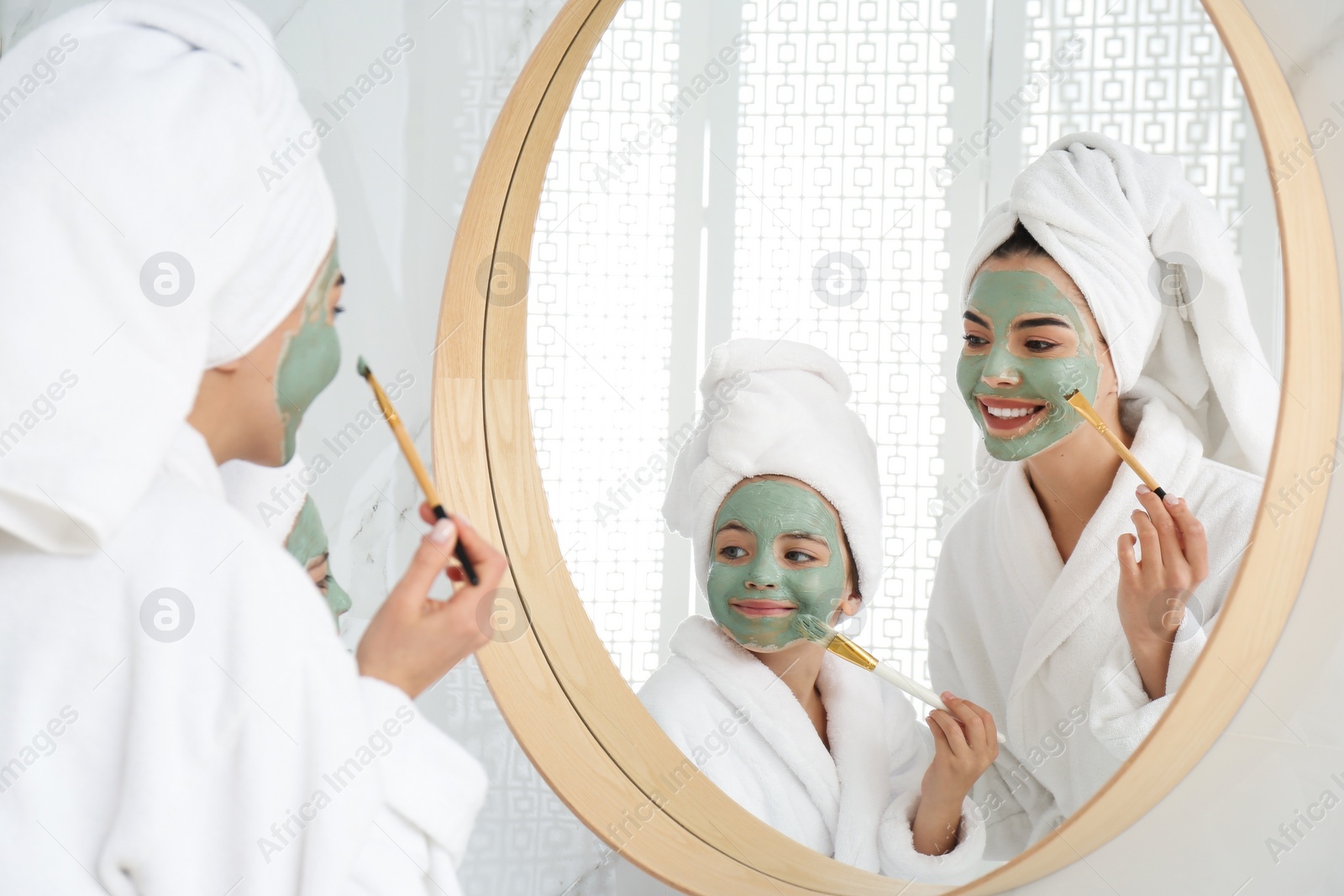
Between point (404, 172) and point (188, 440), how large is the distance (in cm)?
26

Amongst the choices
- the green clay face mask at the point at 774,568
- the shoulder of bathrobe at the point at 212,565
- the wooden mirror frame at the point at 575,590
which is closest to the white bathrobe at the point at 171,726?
the shoulder of bathrobe at the point at 212,565

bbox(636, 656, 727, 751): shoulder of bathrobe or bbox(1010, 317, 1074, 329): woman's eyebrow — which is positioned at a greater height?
bbox(1010, 317, 1074, 329): woman's eyebrow

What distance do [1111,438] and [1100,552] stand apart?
87 millimetres

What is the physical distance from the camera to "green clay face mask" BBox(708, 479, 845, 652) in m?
0.81

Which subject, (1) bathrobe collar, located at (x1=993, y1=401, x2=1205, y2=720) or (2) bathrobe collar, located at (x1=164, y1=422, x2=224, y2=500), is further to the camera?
(1) bathrobe collar, located at (x1=993, y1=401, x2=1205, y2=720)

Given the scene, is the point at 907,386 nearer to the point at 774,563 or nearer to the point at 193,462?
Result: the point at 774,563

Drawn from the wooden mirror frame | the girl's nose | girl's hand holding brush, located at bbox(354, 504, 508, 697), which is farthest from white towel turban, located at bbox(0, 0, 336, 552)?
the girl's nose

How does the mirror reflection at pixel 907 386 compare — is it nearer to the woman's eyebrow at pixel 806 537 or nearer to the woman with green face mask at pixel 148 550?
the woman's eyebrow at pixel 806 537

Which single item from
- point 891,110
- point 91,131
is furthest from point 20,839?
point 891,110

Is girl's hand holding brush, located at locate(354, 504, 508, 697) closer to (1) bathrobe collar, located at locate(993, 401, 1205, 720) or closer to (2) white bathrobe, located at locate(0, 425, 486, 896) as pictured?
(2) white bathrobe, located at locate(0, 425, 486, 896)

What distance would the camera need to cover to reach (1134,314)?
0.83 meters

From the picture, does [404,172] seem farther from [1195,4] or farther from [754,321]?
[1195,4]

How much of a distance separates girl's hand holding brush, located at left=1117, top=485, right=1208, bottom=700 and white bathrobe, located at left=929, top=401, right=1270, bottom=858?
0.01m

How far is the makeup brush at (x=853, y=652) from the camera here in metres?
0.79
